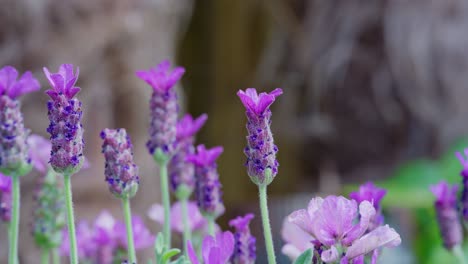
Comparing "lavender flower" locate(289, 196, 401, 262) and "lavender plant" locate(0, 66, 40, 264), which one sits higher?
"lavender plant" locate(0, 66, 40, 264)

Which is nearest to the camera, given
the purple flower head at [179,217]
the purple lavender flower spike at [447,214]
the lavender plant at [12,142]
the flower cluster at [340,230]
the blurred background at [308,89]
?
the flower cluster at [340,230]

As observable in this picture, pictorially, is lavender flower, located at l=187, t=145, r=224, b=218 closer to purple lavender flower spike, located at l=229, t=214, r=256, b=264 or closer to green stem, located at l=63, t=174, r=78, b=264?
purple lavender flower spike, located at l=229, t=214, r=256, b=264

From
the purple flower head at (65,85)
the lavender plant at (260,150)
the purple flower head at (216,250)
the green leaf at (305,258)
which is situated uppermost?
the purple flower head at (65,85)

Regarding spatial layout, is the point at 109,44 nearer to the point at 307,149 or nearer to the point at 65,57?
the point at 65,57

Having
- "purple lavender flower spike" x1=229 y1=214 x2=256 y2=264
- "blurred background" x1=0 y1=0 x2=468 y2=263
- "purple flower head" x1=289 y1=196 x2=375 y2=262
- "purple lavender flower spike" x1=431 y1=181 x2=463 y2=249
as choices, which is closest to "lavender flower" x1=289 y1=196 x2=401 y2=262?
"purple flower head" x1=289 y1=196 x2=375 y2=262

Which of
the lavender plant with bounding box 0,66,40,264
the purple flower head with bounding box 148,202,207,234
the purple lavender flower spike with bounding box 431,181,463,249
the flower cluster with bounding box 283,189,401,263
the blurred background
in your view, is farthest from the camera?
the blurred background

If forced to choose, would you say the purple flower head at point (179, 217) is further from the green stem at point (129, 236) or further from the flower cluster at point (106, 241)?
the green stem at point (129, 236)

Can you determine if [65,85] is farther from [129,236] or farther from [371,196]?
[371,196]

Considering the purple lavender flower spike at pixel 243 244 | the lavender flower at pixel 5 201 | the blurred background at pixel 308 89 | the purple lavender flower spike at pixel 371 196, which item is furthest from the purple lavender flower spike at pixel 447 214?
the blurred background at pixel 308 89
